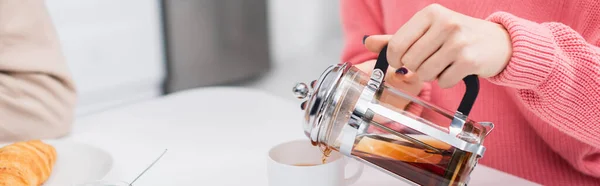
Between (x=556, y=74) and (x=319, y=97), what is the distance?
21 centimetres

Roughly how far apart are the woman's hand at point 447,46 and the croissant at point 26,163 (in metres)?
0.39

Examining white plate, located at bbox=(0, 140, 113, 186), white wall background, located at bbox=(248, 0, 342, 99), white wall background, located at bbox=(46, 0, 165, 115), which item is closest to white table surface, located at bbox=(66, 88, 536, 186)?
white plate, located at bbox=(0, 140, 113, 186)

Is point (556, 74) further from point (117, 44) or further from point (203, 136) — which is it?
point (117, 44)

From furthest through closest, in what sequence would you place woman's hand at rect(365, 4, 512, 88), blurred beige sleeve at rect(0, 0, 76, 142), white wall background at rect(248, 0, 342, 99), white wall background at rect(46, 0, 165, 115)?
white wall background at rect(248, 0, 342, 99) < white wall background at rect(46, 0, 165, 115) < blurred beige sleeve at rect(0, 0, 76, 142) < woman's hand at rect(365, 4, 512, 88)

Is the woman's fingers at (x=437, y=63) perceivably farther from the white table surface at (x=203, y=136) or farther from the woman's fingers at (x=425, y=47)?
the white table surface at (x=203, y=136)

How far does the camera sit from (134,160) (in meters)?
0.72

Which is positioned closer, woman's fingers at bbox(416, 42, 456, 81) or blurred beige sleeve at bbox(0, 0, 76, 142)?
woman's fingers at bbox(416, 42, 456, 81)

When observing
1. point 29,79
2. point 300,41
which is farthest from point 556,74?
point 300,41

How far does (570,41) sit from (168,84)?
1.12 metres

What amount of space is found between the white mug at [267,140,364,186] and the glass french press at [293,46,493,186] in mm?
29

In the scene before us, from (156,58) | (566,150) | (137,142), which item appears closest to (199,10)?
(156,58)

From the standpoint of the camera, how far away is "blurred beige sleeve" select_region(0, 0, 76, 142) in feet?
2.55

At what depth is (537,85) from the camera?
54 cm

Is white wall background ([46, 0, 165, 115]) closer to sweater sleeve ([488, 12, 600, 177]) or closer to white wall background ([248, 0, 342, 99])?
white wall background ([248, 0, 342, 99])
